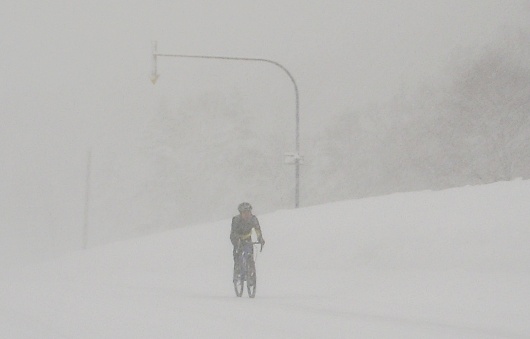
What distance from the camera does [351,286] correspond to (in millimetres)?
13477

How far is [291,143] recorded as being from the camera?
52.6m

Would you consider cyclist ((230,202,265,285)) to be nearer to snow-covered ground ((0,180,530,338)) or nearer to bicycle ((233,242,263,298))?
bicycle ((233,242,263,298))

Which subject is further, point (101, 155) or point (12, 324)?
point (101, 155)

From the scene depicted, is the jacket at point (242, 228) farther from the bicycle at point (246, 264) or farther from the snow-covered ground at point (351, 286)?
the snow-covered ground at point (351, 286)

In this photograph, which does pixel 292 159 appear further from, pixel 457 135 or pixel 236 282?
pixel 457 135

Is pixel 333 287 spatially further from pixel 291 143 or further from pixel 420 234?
pixel 291 143

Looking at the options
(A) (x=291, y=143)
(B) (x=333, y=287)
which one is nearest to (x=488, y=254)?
(B) (x=333, y=287)

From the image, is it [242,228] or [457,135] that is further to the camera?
[457,135]

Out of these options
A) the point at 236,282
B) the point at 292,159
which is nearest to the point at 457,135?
the point at 292,159

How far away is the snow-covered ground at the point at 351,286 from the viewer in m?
7.92

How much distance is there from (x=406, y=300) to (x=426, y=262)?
1.79m

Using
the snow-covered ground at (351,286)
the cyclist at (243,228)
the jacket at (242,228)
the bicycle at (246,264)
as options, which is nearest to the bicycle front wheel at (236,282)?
the bicycle at (246,264)

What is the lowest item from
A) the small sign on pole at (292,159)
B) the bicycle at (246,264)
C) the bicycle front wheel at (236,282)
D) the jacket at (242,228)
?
the bicycle front wheel at (236,282)

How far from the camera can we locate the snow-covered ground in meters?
7.92
